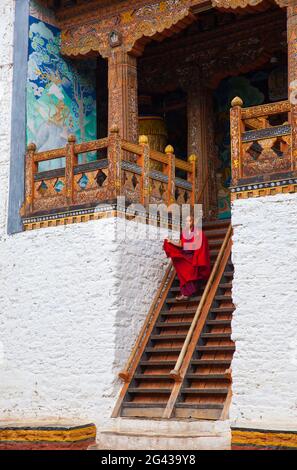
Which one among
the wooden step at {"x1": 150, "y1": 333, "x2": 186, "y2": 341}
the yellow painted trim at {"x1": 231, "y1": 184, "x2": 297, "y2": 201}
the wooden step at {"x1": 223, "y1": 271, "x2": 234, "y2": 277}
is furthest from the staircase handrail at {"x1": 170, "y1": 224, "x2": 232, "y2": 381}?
the yellow painted trim at {"x1": 231, "y1": 184, "x2": 297, "y2": 201}

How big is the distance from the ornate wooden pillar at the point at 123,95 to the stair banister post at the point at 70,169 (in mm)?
862

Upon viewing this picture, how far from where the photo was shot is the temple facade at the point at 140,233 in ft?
26.2

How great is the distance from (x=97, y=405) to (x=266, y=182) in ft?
9.97

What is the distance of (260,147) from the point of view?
840 cm

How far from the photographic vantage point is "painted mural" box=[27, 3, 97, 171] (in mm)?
10672

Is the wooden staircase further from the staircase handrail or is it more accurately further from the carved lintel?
the carved lintel

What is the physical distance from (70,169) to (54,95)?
1.65 metres

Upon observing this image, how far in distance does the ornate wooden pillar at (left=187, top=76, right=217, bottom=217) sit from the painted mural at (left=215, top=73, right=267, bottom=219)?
185 mm

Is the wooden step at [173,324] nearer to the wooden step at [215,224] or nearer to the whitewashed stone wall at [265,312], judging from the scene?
the whitewashed stone wall at [265,312]

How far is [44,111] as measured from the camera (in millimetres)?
10773

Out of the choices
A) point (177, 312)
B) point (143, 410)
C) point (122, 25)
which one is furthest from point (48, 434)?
point (122, 25)

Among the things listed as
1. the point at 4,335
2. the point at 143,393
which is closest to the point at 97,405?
the point at 143,393
